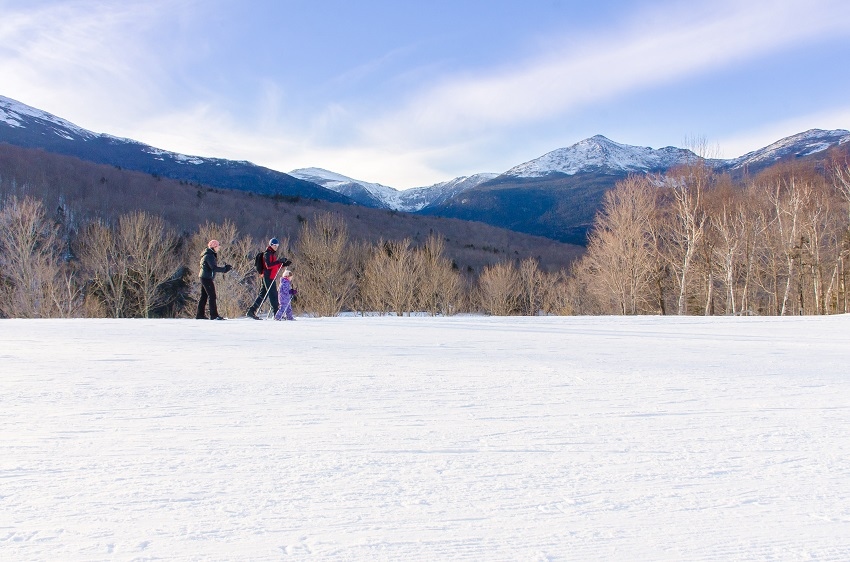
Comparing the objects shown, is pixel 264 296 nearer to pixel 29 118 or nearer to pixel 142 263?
pixel 142 263

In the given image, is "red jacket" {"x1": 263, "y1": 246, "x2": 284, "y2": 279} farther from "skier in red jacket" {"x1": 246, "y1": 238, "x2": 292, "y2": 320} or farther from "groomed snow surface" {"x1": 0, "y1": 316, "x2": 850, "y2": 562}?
"groomed snow surface" {"x1": 0, "y1": 316, "x2": 850, "y2": 562}

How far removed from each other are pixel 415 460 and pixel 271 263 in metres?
10.3

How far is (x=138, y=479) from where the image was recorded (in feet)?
7.76

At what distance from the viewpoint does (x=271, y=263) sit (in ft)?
39.8

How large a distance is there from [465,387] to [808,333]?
9.56m

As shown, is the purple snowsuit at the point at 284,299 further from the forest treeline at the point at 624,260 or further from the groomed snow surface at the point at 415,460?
the forest treeline at the point at 624,260

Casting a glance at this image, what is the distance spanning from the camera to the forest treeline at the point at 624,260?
29.4 m

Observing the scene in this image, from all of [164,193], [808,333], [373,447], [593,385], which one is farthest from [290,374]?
[164,193]

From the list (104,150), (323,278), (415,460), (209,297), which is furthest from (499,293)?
(104,150)

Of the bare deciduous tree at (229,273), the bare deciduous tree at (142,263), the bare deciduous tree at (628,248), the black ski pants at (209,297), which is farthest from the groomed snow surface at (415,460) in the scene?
the bare deciduous tree at (142,263)

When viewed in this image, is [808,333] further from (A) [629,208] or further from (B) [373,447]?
(A) [629,208]

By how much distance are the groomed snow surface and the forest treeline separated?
23.7m

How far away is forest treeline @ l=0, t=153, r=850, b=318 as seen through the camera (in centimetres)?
2936

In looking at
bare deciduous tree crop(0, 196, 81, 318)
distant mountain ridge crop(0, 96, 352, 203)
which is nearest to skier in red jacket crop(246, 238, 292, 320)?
bare deciduous tree crop(0, 196, 81, 318)
